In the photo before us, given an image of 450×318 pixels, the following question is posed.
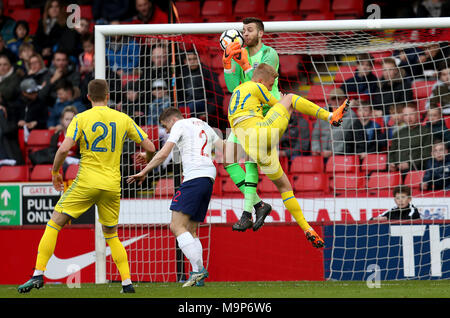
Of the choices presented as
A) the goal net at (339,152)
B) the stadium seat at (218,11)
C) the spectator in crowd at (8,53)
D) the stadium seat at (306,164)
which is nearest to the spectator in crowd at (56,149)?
the goal net at (339,152)

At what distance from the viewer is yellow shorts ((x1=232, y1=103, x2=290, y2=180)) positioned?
7098 millimetres

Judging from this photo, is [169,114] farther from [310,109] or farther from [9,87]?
[9,87]

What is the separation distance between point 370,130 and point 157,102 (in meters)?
2.93

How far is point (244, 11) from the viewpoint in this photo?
13.5m

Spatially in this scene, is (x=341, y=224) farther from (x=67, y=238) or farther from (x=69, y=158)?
(x=69, y=158)

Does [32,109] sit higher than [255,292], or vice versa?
[32,109]

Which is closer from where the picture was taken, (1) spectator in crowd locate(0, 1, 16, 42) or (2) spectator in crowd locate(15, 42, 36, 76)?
(2) spectator in crowd locate(15, 42, 36, 76)

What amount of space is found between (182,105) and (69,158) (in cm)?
183

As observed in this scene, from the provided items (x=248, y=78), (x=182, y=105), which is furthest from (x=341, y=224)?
(x=182, y=105)

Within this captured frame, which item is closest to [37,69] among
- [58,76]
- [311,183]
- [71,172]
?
[58,76]

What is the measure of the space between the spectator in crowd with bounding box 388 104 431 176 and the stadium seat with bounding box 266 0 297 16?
12.9ft

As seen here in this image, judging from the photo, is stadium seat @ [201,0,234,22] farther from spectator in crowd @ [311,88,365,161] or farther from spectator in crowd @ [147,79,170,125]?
spectator in crowd @ [147,79,170,125]

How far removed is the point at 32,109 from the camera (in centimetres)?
1259

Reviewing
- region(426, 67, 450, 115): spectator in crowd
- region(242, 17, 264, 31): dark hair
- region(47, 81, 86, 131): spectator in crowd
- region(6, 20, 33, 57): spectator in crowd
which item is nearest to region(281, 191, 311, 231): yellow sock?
region(242, 17, 264, 31): dark hair
